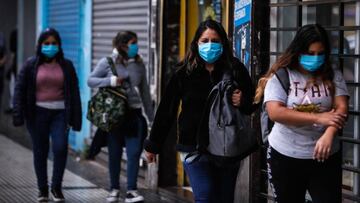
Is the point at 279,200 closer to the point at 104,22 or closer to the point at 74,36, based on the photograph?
the point at 104,22

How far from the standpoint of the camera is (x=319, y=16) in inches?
258

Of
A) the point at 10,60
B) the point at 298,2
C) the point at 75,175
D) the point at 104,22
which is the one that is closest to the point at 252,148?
the point at 298,2

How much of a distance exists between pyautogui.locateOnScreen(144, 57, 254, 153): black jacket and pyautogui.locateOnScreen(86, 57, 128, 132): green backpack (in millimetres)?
2230

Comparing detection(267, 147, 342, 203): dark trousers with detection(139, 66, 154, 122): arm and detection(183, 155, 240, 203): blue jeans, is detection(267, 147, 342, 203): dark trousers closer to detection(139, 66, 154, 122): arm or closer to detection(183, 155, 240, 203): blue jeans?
detection(183, 155, 240, 203): blue jeans

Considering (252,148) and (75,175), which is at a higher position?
(252,148)

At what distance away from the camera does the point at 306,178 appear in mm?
4633

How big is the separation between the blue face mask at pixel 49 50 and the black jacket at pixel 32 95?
0.12m

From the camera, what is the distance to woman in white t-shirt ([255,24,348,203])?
4535 millimetres

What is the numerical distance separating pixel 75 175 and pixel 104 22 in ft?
7.32

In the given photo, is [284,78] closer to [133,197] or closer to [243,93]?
[243,93]

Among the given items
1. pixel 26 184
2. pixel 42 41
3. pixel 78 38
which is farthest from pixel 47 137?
pixel 78 38

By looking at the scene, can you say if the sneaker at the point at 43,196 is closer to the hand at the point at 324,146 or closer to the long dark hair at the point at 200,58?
the long dark hair at the point at 200,58

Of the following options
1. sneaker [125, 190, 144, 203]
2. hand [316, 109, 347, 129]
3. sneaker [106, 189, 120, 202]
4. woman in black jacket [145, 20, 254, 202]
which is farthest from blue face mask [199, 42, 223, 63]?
sneaker [106, 189, 120, 202]

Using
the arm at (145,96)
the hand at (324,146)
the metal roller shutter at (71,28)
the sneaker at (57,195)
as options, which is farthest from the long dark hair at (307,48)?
the metal roller shutter at (71,28)
